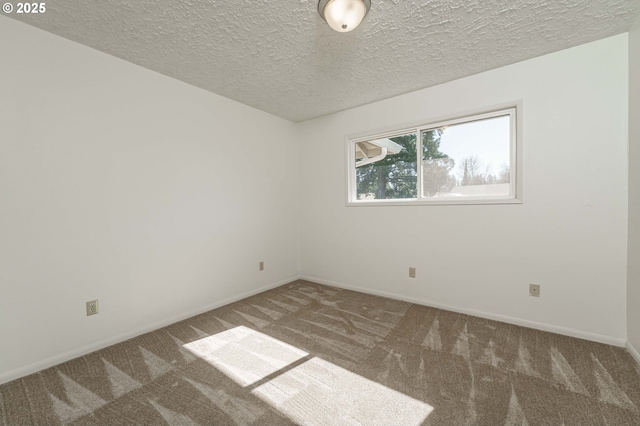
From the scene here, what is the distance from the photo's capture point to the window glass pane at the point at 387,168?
312 cm

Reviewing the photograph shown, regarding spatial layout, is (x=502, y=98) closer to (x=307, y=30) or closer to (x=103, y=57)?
(x=307, y=30)

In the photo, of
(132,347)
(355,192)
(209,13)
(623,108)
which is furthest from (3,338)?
(623,108)

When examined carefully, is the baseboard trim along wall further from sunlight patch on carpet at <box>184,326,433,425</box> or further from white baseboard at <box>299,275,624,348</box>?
sunlight patch on carpet at <box>184,326,433,425</box>

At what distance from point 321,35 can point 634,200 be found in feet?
8.77

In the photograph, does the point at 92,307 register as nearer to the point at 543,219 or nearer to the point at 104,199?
the point at 104,199

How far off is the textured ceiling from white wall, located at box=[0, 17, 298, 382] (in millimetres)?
313

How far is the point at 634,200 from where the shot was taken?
1.92 m

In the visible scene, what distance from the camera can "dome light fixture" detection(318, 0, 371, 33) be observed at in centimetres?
155

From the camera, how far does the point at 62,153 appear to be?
1.95 meters

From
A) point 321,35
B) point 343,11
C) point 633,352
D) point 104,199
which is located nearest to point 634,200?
point 633,352

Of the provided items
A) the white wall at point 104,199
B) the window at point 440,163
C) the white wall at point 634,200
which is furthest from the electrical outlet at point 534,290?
the white wall at point 104,199

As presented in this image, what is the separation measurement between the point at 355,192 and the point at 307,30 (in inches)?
82.9

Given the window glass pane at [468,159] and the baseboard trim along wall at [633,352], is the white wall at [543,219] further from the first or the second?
the window glass pane at [468,159]

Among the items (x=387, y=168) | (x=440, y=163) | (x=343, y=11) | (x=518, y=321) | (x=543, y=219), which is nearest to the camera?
(x=343, y=11)
